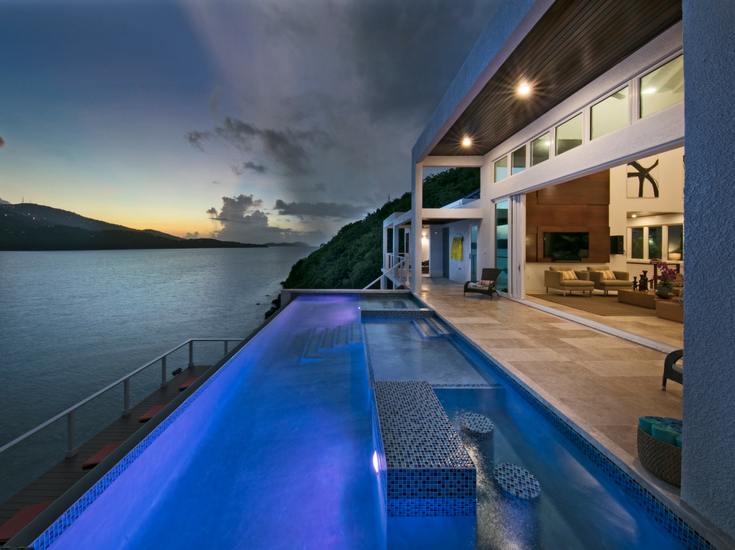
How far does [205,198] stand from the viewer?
41.8m

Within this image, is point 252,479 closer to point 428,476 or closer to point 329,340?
point 428,476

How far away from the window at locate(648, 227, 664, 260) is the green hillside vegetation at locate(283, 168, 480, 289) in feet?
43.7

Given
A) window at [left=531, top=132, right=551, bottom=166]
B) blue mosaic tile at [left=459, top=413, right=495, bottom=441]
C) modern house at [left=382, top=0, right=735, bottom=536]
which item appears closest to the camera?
modern house at [left=382, top=0, right=735, bottom=536]

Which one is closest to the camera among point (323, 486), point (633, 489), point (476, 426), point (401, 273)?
point (633, 489)

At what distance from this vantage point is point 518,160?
27.7ft

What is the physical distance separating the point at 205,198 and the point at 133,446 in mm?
44177

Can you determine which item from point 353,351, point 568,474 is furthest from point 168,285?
point 568,474

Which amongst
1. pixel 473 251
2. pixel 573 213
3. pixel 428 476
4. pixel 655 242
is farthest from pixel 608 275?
pixel 428 476

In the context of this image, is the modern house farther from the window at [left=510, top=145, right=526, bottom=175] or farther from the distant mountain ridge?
the distant mountain ridge

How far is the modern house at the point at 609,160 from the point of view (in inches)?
63.7

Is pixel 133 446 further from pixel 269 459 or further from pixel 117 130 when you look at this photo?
pixel 117 130

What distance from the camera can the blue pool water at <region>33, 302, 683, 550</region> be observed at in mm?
2137

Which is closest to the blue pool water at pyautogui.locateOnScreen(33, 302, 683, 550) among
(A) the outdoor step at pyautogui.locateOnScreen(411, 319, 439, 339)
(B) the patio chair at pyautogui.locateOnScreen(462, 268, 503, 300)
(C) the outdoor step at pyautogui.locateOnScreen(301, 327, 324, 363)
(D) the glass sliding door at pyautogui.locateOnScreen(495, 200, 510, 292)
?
(C) the outdoor step at pyautogui.locateOnScreen(301, 327, 324, 363)

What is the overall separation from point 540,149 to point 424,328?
4.71 meters
